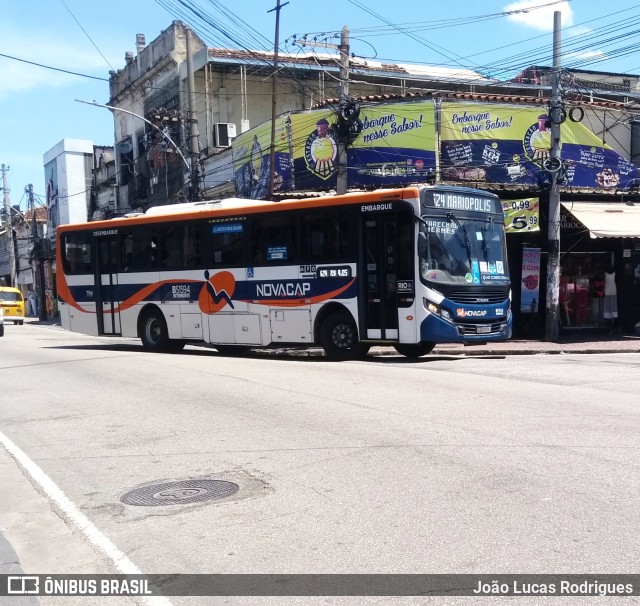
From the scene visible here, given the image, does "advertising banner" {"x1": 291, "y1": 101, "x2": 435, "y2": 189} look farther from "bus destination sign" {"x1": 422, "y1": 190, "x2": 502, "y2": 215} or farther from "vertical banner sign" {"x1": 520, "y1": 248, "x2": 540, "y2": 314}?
"bus destination sign" {"x1": 422, "y1": 190, "x2": 502, "y2": 215}

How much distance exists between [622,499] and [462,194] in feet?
36.0

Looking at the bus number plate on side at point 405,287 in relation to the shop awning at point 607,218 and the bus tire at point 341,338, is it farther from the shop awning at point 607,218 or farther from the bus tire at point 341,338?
the shop awning at point 607,218

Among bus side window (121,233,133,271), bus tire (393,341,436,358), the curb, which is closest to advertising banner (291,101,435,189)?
bus tire (393,341,436,358)

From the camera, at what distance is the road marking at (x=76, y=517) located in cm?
491

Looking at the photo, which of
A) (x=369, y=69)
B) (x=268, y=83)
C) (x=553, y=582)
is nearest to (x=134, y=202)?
(x=268, y=83)

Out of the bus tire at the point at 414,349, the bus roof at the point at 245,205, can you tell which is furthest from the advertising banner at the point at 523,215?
the bus tire at the point at 414,349

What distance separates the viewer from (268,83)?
37.4 m

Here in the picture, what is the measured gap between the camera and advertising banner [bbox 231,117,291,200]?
26094 mm

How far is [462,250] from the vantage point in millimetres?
15867

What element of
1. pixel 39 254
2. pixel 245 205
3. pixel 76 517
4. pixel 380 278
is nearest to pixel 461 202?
pixel 380 278

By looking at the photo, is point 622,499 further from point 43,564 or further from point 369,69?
point 369,69

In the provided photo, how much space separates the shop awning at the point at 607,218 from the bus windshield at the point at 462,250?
5.73 metres

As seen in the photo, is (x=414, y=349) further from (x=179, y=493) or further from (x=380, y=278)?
(x=179, y=493)

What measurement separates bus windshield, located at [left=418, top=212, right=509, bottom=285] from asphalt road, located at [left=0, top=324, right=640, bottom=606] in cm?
318
